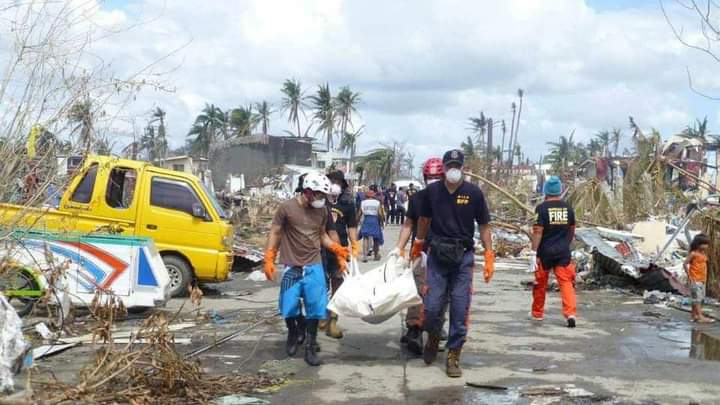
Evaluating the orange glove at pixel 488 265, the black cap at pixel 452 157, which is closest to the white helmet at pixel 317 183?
the black cap at pixel 452 157

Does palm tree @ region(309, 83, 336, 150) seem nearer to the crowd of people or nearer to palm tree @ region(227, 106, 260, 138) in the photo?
palm tree @ region(227, 106, 260, 138)

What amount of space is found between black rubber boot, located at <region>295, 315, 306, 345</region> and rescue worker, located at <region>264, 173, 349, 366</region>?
0.5 inches

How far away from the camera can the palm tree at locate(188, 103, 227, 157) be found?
7950 cm

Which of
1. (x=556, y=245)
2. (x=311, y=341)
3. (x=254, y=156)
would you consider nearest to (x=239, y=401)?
(x=311, y=341)

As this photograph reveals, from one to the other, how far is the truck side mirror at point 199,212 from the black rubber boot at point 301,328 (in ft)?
15.4

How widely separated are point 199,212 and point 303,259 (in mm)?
5046

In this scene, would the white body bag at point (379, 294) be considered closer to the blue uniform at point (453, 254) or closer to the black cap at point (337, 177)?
the blue uniform at point (453, 254)

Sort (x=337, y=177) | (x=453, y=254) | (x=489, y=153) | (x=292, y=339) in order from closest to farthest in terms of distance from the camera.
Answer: (x=453, y=254) → (x=292, y=339) → (x=337, y=177) → (x=489, y=153)

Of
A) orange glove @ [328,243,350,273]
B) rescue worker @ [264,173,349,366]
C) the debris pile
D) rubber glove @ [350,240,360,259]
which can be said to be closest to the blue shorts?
rescue worker @ [264,173,349,366]

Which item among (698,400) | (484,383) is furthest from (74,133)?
(698,400)

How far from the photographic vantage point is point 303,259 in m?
7.77

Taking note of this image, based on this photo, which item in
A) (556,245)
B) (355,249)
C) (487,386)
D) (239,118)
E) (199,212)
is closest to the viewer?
(487,386)

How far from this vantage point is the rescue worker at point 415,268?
803 centimetres

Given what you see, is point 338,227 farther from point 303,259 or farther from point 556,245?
point 556,245
